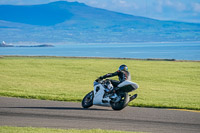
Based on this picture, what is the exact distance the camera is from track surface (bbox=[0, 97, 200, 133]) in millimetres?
10898

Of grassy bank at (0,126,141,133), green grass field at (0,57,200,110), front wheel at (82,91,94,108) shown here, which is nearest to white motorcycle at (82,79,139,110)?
front wheel at (82,91,94,108)

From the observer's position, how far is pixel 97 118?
485 inches

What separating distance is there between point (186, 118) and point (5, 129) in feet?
18.8

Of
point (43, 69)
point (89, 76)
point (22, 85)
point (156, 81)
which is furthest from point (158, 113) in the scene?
point (43, 69)

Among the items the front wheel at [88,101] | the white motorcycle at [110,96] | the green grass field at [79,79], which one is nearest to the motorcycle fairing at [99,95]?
the white motorcycle at [110,96]

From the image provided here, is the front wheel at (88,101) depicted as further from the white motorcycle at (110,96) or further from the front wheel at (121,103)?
the front wheel at (121,103)

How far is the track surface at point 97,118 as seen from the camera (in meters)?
10.9

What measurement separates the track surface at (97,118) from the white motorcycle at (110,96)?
25cm

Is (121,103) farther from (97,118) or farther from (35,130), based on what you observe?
(35,130)

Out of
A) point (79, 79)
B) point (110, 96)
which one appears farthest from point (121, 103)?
point (79, 79)

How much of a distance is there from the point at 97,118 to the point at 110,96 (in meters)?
1.76

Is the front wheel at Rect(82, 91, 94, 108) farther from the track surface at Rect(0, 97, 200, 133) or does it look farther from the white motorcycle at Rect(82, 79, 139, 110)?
the track surface at Rect(0, 97, 200, 133)

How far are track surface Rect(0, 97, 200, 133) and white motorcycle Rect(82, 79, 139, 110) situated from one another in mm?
249

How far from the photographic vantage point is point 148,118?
40.2 feet
